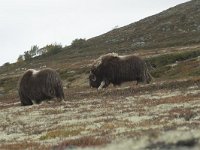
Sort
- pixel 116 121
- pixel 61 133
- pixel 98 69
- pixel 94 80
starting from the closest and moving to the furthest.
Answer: pixel 61 133 → pixel 116 121 → pixel 98 69 → pixel 94 80

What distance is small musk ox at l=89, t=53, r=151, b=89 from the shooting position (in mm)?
46938

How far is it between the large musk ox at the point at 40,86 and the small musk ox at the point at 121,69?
30.7 feet

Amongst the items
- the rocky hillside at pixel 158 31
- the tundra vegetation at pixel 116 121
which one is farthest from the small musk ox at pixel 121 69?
the rocky hillside at pixel 158 31

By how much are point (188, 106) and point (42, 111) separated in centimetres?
925

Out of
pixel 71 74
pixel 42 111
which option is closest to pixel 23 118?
pixel 42 111

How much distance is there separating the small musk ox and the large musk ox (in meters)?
9.37

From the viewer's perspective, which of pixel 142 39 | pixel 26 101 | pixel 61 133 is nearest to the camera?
pixel 61 133

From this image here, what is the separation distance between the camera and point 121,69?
154 ft

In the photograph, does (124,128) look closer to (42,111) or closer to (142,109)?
(142,109)

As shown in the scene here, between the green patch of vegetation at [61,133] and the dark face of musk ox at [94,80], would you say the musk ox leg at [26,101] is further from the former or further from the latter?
the green patch of vegetation at [61,133]

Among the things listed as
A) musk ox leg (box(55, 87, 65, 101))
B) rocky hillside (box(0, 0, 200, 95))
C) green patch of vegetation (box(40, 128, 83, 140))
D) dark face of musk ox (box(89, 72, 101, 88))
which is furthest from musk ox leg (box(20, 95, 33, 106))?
rocky hillside (box(0, 0, 200, 95))

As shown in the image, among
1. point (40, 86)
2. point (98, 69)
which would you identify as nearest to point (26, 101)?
point (40, 86)

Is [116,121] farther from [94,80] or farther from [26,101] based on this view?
[94,80]

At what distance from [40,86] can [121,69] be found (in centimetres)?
1052
